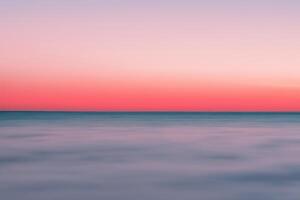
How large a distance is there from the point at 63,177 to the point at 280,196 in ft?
18.9

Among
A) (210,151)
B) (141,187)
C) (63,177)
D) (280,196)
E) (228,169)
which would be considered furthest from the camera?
(210,151)

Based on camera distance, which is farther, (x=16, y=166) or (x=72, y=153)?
(x=72, y=153)

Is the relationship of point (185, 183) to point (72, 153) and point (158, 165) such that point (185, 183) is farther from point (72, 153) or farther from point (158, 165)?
point (72, 153)

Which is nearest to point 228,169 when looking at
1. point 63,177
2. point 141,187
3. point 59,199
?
point 141,187

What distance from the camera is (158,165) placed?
51.8 ft

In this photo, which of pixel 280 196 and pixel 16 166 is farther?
pixel 16 166

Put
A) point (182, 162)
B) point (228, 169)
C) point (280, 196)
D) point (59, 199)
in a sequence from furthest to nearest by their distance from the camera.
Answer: point (182, 162) < point (228, 169) < point (280, 196) < point (59, 199)

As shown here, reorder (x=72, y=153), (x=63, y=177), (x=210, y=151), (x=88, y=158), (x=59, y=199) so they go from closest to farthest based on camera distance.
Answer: (x=59, y=199) < (x=63, y=177) < (x=88, y=158) < (x=72, y=153) < (x=210, y=151)

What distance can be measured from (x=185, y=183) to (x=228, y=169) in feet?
10.3

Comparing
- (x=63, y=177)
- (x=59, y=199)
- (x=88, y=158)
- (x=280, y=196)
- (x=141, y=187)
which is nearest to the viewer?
(x=59, y=199)

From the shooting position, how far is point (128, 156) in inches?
723

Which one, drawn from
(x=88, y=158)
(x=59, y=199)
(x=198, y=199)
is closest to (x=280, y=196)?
(x=198, y=199)

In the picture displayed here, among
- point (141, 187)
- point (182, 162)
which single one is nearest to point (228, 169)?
point (182, 162)

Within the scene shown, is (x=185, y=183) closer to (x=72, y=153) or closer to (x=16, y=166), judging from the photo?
(x=16, y=166)
